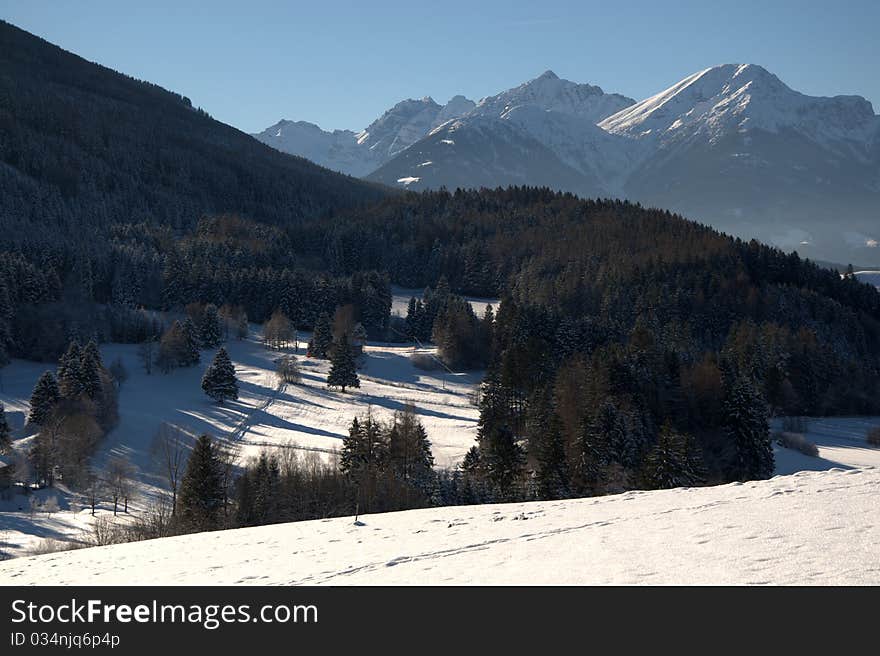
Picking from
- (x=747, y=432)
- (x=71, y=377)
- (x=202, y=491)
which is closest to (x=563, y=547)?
(x=202, y=491)

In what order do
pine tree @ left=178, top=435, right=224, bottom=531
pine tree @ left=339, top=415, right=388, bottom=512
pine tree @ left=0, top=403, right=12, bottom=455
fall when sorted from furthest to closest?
pine tree @ left=0, top=403, right=12, bottom=455 → pine tree @ left=339, top=415, right=388, bottom=512 → pine tree @ left=178, top=435, right=224, bottom=531

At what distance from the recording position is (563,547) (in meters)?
16.1

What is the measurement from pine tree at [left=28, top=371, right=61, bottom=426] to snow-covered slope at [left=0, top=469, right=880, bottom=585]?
52.0 meters

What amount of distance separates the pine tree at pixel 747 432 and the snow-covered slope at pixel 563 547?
35855 mm

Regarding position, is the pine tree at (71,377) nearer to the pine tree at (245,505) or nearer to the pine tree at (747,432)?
the pine tree at (245,505)

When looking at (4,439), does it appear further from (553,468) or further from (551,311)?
(551,311)

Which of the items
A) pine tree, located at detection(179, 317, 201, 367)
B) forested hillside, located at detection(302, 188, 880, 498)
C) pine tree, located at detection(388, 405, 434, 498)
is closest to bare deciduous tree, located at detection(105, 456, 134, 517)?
pine tree, located at detection(388, 405, 434, 498)

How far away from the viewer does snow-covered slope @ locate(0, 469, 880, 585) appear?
42.8 feet

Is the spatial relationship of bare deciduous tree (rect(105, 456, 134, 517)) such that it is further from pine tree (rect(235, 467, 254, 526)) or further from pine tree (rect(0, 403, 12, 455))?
pine tree (rect(235, 467, 254, 526))

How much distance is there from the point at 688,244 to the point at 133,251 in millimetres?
120501

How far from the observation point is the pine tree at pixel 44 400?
67688 mm

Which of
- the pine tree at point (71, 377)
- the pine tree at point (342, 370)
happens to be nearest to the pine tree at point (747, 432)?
the pine tree at point (342, 370)

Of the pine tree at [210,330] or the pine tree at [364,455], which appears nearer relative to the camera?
the pine tree at [364,455]

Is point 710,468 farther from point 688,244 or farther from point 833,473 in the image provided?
point 688,244
